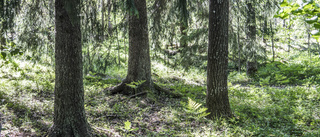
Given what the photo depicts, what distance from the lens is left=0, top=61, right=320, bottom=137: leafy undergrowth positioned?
175 inches

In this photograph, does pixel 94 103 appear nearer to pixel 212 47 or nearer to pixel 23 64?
pixel 212 47

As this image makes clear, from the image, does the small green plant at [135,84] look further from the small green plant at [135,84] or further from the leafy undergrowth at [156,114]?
the leafy undergrowth at [156,114]

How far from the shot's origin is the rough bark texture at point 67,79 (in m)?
3.53

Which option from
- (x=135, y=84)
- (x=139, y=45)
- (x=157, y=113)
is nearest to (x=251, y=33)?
(x=139, y=45)

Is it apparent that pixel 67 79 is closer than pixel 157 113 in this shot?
Yes

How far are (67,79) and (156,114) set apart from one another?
269 cm

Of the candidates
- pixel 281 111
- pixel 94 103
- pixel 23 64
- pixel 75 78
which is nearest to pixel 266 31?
pixel 281 111

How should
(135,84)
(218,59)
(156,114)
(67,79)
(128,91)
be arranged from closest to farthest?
(67,79), (218,59), (156,114), (135,84), (128,91)

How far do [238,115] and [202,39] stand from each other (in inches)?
170

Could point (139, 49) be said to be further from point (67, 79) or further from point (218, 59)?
point (67, 79)

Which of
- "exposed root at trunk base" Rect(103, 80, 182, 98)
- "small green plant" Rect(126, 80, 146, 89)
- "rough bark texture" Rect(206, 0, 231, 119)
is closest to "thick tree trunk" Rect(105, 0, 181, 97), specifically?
"exposed root at trunk base" Rect(103, 80, 182, 98)

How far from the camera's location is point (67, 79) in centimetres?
364

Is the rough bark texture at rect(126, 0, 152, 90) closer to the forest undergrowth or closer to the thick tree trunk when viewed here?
the thick tree trunk

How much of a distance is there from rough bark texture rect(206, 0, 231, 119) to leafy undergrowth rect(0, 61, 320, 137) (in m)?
0.36
